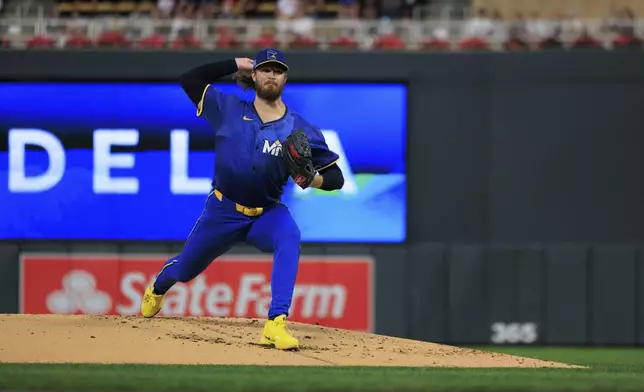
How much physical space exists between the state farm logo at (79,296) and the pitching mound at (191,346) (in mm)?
3458

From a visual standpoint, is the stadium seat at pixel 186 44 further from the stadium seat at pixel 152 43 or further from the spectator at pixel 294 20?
the spectator at pixel 294 20

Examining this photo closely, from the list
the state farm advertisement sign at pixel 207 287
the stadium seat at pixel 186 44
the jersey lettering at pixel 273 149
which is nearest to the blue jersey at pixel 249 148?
the jersey lettering at pixel 273 149

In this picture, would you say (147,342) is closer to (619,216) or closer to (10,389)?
(10,389)

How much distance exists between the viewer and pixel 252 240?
7875 mm

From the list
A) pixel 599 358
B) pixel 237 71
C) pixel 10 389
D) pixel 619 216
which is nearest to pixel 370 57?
pixel 619 216

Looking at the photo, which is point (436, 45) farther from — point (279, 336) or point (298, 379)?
point (298, 379)

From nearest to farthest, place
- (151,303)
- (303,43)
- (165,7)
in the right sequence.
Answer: (151,303)
(303,43)
(165,7)

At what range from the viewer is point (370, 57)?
39.8ft

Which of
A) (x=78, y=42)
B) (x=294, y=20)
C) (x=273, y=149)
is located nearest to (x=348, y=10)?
(x=294, y=20)

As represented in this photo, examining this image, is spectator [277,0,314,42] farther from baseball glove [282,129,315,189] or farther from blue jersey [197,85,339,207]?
baseball glove [282,129,315,189]

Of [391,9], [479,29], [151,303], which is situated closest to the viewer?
[151,303]

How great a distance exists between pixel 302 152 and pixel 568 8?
760 centimetres

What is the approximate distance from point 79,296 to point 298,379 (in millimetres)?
6376

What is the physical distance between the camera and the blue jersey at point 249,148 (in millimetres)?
7617
